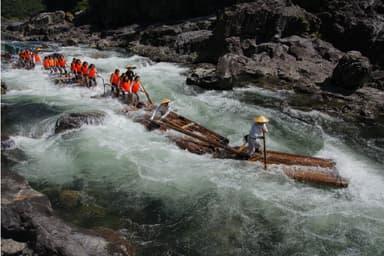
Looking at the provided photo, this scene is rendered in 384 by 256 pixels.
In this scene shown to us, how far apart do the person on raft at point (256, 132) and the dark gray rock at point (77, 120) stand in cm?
610

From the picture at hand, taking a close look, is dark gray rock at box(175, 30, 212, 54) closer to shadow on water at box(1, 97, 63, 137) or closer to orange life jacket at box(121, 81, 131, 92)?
orange life jacket at box(121, 81, 131, 92)

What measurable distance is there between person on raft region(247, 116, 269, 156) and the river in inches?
27.2

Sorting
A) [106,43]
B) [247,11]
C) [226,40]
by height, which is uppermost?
[247,11]

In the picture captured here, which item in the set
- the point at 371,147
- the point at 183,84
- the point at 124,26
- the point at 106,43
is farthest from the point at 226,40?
the point at 124,26

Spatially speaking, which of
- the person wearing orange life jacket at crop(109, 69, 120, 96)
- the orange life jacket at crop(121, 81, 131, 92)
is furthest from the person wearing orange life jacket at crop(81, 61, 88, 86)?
the orange life jacket at crop(121, 81, 131, 92)

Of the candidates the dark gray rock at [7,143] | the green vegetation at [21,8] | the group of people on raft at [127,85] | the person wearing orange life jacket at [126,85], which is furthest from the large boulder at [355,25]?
the green vegetation at [21,8]

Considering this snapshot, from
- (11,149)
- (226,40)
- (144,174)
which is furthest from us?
(226,40)

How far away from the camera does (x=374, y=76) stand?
2278 cm

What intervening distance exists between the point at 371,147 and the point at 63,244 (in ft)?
40.3

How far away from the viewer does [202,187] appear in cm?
1030

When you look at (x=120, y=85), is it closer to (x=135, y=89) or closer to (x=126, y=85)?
(x=126, y=85)

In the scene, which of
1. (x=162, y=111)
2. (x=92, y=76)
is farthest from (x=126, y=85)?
(x=92, y=76)

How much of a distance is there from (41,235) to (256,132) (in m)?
6.75

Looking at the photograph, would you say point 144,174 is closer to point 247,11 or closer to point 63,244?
point 63,244
